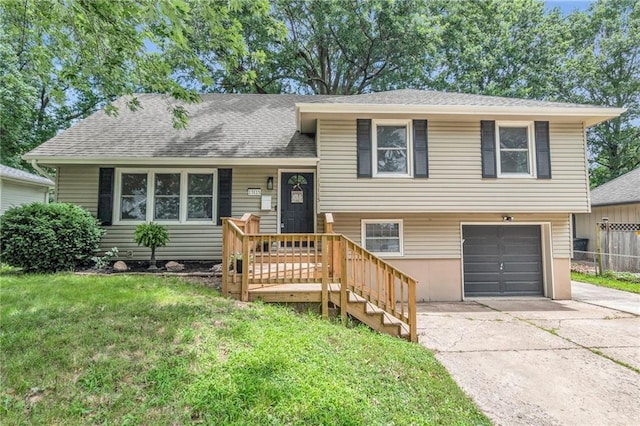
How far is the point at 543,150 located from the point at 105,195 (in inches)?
436

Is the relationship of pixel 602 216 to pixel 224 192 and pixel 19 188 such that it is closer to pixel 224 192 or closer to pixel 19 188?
pixel 224 192

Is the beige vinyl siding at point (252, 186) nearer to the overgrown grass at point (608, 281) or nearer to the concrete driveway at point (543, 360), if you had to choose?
the concrete driveway at point (543, 360)

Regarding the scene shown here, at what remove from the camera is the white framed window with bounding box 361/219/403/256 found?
8555 millimetres

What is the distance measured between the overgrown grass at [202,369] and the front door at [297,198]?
3.90 metres

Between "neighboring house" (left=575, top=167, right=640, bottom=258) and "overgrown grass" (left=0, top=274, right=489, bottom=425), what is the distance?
1420cm

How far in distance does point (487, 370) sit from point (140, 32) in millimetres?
7045

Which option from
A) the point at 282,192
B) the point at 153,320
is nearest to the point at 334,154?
the point at 282,192

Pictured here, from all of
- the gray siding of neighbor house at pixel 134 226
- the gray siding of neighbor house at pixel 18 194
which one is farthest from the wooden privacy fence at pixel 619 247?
the gray siding of neighbor house at pixel 18 194

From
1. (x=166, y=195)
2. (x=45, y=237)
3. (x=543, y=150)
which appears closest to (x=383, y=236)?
(x=543, y=150)

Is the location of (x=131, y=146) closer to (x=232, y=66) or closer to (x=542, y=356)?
(x=232, y=66)

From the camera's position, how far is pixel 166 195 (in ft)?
28.4

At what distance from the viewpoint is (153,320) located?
4.28 metres

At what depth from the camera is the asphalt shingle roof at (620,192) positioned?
13312mm

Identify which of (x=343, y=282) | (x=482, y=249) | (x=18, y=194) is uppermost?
(x=18, y=194)
